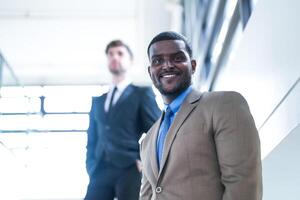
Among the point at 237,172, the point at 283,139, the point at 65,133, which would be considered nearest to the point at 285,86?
the point at 283,139

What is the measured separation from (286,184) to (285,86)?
2.01ft

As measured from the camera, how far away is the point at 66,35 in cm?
607

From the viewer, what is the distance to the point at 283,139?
4.78 ft

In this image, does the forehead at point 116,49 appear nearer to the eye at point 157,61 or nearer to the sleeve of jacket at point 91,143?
the sleeve of jacket at point 91,143

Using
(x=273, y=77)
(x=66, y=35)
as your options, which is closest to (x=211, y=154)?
(x=273, y=77)

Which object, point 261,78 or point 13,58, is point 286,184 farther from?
point 13,58

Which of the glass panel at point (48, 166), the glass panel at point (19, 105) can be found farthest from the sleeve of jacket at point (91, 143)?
the glass panel at point (48, 166)

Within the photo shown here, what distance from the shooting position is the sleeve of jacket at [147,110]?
2.01m

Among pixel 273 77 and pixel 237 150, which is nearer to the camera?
pixel 237 150

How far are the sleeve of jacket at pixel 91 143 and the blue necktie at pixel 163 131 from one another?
0.76m

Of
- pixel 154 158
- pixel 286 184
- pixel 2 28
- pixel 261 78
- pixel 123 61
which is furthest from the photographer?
pixel 2 28

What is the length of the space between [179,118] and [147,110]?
828mm

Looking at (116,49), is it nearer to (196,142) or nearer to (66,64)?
(196,142)

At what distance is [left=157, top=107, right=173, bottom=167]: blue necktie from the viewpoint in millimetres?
1233
